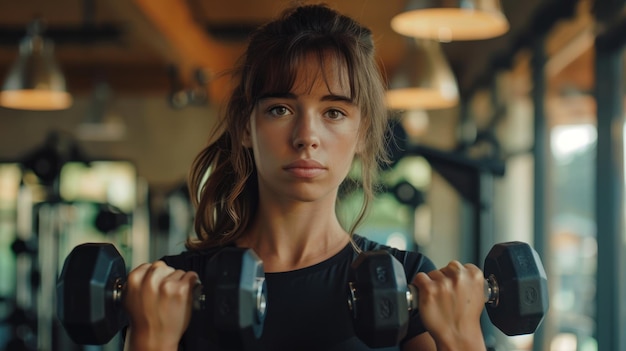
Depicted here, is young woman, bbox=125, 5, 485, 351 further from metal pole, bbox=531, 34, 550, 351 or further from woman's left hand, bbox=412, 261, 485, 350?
metal pole, bbox=531, 34, 550, 351

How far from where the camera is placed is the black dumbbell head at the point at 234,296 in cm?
116

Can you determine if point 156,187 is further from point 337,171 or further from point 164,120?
point 337,171

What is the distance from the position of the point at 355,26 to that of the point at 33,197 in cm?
784

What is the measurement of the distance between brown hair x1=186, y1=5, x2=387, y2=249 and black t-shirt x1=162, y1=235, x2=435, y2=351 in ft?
0.44

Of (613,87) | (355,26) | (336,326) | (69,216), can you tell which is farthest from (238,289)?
(69,216)

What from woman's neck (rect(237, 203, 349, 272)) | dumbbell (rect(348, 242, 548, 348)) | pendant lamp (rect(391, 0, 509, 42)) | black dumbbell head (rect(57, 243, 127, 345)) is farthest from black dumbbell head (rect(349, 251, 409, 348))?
pendant lamp (rect(391, 0, 509, 42))

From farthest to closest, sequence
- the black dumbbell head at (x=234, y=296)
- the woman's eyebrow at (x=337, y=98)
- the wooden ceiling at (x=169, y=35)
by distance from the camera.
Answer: the wooden ceiling at (x=169, y=35), the woman's eyebrow at (x=337, y=98), the black dumbbell head at (x=234, y=296)

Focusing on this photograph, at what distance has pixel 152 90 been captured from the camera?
909cm

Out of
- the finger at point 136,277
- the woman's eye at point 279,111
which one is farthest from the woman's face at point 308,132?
the finger at point 136,277

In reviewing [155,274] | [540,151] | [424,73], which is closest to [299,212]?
[155,274]

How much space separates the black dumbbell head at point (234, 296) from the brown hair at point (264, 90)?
29 cm

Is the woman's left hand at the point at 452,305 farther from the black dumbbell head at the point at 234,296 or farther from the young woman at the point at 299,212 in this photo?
the black dumbbell head at the point at 234,296

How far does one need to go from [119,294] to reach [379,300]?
1.21 ft

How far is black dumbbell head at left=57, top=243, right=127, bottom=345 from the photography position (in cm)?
124
